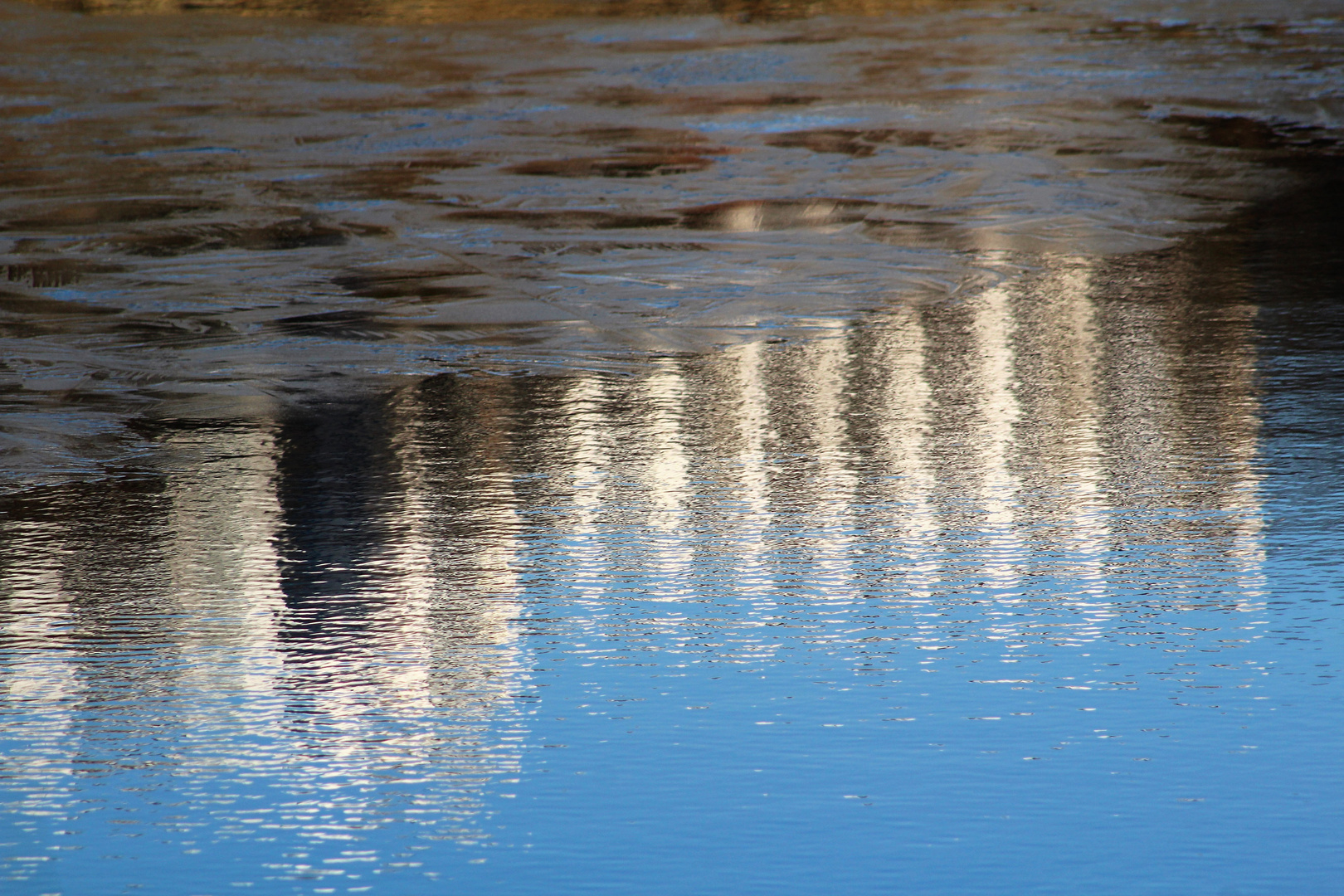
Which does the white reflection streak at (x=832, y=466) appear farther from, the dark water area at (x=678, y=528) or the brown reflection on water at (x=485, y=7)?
the brown reflection on water at (x=485, y=7)

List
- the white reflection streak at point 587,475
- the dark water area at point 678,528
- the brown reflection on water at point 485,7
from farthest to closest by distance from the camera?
the brown reflection on water at point 485,7 < the white reflection streak at point 587,475 < the dark water area at point 678,528

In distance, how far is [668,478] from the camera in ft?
10.7

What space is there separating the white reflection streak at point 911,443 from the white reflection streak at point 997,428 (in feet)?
0.34

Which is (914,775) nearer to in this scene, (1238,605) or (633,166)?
(1238,605)

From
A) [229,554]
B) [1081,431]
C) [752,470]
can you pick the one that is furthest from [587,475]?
[1081,431]

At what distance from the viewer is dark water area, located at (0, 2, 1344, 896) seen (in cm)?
186

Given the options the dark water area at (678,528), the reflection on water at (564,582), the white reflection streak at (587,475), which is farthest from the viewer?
the white reflection streak at (587,475)

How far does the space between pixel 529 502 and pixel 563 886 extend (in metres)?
1.46

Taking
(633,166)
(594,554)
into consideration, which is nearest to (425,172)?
(633,166)

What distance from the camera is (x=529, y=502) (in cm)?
312

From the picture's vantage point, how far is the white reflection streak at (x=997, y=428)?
2750mm

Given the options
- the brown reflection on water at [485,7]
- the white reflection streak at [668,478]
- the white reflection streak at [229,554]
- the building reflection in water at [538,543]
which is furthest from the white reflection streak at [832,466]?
the brown reflection on water at [485,7]

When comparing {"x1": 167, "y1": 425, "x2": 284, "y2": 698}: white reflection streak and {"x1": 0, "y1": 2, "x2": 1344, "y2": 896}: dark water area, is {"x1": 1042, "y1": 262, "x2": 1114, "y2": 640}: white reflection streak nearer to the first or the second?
{"x1": 0, "y1": 2, "x2": 1344, "y2": 896}: dark water area

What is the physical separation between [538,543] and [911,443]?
993 millimetres
